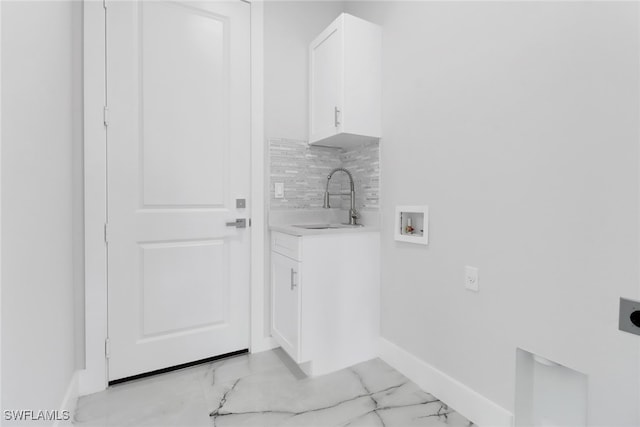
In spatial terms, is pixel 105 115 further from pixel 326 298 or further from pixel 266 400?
pixel 266 400

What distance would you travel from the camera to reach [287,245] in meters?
1.87

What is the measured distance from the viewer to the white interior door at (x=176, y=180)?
5.59 ft

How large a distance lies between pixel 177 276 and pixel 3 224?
3.64ft

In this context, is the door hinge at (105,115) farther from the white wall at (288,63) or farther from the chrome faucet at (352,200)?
the chrome faucet at (352,200)

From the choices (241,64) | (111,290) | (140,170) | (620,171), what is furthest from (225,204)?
(620,171)

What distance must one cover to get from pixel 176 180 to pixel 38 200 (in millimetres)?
798

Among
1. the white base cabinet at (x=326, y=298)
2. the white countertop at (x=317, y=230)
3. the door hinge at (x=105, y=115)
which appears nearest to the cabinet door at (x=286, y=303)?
the white base cabinet at (x=326, y=298)

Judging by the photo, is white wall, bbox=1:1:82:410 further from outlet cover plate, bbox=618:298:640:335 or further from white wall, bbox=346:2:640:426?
outlet cover plate, bbox=618:298:640:335

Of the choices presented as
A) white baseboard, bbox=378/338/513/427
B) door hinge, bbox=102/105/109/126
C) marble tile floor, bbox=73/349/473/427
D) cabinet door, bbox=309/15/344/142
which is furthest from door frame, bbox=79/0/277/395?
white baseboard, bbox=378/338/513/427

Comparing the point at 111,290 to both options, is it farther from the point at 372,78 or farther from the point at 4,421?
the point at 372,78

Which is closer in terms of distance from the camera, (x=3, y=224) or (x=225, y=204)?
(x=3, y=224)

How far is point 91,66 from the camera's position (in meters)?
1.61

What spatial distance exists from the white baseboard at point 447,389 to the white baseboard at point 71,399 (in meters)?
1.64

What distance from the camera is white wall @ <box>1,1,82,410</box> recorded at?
84 cm
